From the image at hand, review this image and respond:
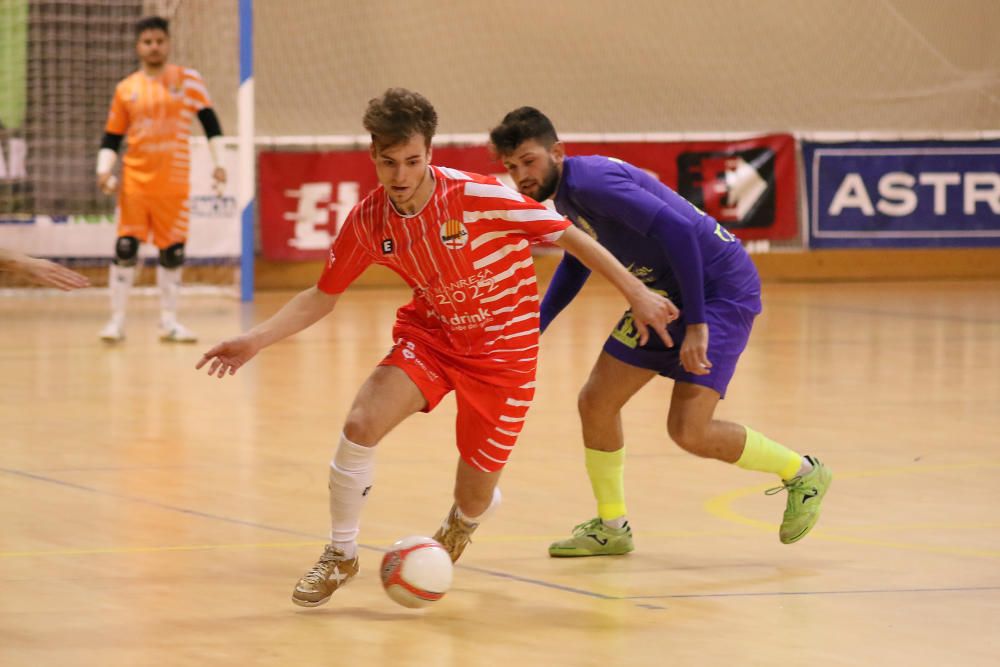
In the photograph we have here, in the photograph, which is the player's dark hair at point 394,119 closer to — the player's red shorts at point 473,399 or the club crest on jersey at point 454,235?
the club crest on jersey at point 454,235

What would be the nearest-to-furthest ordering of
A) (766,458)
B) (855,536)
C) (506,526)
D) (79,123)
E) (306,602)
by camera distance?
1. (306,602)
2. (766,458)
3. (855,536)
4. (506,526)
5. (79,123)

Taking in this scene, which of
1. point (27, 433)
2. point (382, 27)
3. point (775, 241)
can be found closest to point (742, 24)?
point (775, 241)

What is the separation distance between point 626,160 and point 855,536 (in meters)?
9.99

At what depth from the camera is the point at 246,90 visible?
43.1 feet

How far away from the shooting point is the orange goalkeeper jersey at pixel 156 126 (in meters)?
10.8

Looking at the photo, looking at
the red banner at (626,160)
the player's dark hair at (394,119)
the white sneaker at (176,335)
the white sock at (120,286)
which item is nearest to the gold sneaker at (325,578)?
the player's dark hair at (394,119)

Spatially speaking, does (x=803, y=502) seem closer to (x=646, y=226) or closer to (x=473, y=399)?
(x=646, y=226)

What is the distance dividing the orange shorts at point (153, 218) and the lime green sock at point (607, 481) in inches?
256

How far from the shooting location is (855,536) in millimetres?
4996

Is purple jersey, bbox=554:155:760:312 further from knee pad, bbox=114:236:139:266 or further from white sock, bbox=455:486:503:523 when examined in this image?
knee pad, bbox=114:236:139:266

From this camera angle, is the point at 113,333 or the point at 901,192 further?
the point at 901,192

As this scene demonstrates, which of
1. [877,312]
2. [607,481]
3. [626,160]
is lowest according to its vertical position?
[607,481]

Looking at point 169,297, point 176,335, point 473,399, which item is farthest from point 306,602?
point 169,297

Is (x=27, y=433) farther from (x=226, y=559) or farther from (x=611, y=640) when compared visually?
(x=611, y=640)
